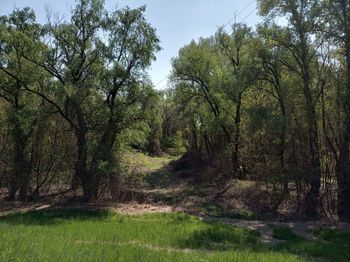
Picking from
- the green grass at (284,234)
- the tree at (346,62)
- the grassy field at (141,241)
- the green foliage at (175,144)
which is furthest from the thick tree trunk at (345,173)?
the green foliage at (175,144)

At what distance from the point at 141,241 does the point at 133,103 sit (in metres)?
12.7

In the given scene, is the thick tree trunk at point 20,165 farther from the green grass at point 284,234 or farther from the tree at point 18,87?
the green grass at point 284,234

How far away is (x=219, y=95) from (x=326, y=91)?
14597 mm

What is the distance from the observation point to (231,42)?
3650 centimetres

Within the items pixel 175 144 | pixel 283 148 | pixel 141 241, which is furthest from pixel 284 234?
pixel 175 144

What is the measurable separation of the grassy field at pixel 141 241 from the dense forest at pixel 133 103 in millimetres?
4536

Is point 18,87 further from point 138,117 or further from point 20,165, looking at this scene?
point 138,117

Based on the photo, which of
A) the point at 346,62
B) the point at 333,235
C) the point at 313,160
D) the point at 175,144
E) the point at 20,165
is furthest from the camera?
the point at 175,144

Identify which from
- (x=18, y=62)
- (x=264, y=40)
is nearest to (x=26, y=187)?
(x=18, y=62)

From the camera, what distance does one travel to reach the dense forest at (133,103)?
21281 mm

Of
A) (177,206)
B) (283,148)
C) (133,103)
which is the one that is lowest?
(177,206)

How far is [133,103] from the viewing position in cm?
2472

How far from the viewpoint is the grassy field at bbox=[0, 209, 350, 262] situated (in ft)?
26.7

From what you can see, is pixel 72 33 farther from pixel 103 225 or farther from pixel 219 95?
pixel 219 95
